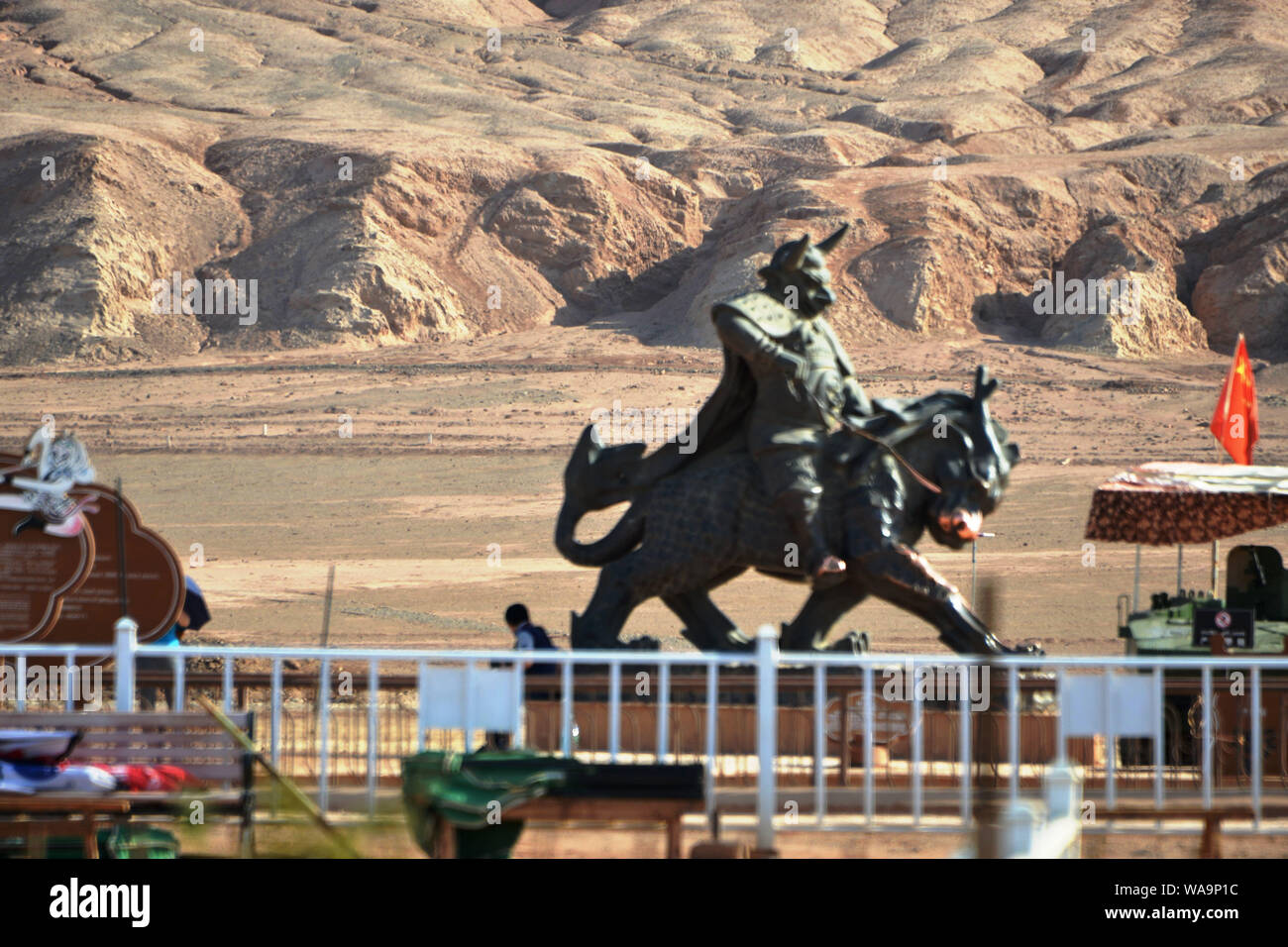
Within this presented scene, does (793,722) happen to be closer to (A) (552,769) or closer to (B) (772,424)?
(B) (772,424)

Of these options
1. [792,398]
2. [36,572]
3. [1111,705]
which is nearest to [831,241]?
[792,398]

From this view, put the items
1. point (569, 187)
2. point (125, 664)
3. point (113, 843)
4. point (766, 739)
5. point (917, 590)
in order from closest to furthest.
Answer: point (113, 843) → point (766, 739) → point (125, 664) → point (917, 590) → point (569, 187)

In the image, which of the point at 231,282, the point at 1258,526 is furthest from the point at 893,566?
the point at 231,282

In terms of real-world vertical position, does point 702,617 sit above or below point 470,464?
below

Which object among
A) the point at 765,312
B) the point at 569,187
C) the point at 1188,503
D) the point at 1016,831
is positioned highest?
the point at 569,187

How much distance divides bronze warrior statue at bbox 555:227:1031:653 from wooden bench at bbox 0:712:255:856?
3872 mm

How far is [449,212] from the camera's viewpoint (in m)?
46.4

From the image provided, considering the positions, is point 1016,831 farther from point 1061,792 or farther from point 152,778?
point 152,778

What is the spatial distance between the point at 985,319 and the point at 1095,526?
29434 millimetres

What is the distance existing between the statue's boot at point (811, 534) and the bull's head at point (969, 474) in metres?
0.69

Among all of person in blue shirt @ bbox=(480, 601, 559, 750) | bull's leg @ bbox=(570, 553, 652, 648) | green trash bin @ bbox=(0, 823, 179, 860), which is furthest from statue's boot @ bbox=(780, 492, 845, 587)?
green trash bin @ bbox=(0, 823, 179, 860)

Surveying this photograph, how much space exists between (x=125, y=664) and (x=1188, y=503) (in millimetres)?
7651

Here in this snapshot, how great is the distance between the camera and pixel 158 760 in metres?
6.34
